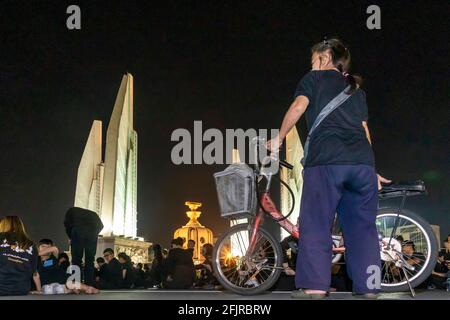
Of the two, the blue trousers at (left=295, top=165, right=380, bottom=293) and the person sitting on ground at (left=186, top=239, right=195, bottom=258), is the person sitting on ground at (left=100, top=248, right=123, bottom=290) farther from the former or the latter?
the blue trousers at (left=295, top=165, right=380, bottom=293)

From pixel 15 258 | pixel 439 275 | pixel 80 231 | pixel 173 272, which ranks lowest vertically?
pixel 173 272

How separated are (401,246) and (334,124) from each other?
163 centimetres

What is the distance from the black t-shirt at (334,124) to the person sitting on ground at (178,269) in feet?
20.5

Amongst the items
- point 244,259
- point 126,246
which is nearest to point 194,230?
point 126,246

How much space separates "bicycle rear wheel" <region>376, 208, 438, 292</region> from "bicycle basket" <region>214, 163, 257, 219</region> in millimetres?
1181

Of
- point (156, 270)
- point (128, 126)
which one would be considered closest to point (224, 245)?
point (156, 270)

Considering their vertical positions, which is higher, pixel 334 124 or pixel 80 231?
pixel 334 124

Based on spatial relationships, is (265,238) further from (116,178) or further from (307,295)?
(116,178)

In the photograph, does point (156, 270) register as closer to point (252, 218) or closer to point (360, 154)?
point (252, 218)

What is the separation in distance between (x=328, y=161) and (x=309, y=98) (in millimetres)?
502

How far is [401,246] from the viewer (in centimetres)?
495

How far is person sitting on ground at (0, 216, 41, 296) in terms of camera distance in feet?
17.6

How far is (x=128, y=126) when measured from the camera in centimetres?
5691
